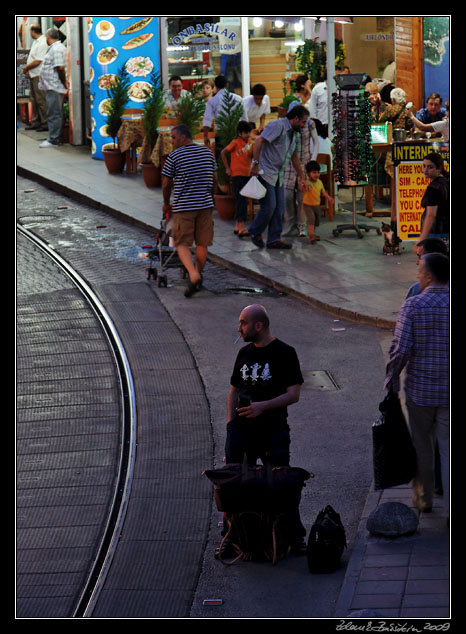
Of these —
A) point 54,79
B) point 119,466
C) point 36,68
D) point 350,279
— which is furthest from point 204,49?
point 119,466

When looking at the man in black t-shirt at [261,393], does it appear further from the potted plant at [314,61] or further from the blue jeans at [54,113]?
the blue jeans at [54,113]

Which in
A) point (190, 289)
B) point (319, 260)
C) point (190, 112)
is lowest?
point (190, 289)

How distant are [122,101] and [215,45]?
279 cm

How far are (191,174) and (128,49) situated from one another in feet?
29.9

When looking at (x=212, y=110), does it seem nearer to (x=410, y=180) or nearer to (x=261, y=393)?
(x=410, y=180)

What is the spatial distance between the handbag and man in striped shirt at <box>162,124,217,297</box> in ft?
20.3

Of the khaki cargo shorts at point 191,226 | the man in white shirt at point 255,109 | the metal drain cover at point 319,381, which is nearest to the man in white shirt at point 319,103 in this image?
the man in white shirt at point 255,109

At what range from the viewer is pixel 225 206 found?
57.0 ft

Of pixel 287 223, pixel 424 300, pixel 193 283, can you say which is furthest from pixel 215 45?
pixel 424 300

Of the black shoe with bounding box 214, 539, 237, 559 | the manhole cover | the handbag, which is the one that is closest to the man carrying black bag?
the black shoe with bounding box 214, 539, 237, 559

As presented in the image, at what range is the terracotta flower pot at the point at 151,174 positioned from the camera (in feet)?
64.4

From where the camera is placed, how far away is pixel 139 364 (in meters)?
11.3

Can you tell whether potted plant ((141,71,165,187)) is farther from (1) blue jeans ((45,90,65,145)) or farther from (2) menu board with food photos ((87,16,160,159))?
(1) blue jeans ((45,90,65,145))

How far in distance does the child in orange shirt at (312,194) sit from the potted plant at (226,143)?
5.28 ft
